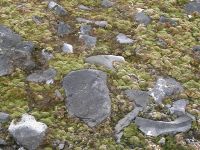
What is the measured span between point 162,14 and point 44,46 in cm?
442

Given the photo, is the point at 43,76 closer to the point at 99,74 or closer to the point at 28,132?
the point at 99,74

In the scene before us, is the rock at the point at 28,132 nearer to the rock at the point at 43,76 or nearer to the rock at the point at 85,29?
the rock at the point at 43,76

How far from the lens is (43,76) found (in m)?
11.8

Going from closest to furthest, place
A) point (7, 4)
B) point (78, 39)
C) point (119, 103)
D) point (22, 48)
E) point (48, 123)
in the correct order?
point (48, 123), point (119, 103), point (22, 48), point (78, 39), point (7, 4)

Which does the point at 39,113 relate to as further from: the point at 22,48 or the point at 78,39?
the point at 78,39

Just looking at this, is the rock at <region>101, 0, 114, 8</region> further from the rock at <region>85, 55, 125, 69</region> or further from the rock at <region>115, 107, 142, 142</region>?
the rock at <region>115, 107, 142, 142</region>

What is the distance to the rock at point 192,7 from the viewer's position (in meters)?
15.4

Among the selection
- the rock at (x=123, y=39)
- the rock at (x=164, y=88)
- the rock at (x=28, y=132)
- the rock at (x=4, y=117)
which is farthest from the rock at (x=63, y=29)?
the rock at (x=28, y=132)

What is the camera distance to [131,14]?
587 inches

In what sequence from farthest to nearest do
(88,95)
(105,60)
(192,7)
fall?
(192,7) < (105,60) < (88,95)

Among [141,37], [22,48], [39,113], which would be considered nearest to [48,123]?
[39,113]

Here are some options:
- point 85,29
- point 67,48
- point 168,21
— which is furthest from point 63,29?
point 168,21

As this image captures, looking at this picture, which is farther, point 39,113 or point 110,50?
point 110,50

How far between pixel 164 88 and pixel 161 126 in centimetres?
150
